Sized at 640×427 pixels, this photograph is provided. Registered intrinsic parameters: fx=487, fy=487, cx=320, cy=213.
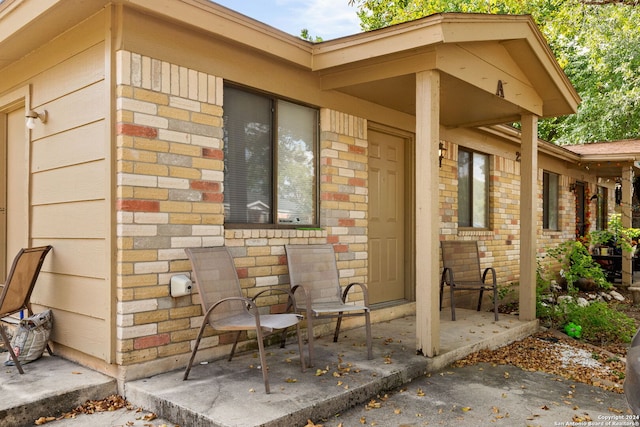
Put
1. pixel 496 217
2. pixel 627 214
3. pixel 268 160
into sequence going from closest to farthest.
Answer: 1. pixel 268 160
2. pixel 496 217
3. pixel 627 214

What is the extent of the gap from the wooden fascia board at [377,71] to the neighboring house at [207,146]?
0.6 inches

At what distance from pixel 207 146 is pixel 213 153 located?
0.07m

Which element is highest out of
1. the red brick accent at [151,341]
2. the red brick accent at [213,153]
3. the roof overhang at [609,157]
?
the roof overhang at [609,157]

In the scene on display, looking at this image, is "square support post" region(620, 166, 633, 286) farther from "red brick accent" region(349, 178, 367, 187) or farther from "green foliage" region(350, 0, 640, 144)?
"red brick accent" region(349, 178, 367, 187)

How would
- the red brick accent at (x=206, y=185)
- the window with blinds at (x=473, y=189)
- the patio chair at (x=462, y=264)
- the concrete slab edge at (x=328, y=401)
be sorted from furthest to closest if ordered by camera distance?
the window with blinds at (x=473, y=189), the patio chair at (x=462, y=264), the red brick accent at (x=206, y=185), the concrete slab edge at (x=328, y=401)

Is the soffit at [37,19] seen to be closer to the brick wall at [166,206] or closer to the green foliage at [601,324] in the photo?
the brick wall at [166,206]

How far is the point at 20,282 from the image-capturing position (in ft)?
11.5

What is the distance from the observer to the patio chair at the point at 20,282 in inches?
131

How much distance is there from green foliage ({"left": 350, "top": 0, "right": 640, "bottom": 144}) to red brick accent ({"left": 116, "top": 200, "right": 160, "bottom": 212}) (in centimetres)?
948

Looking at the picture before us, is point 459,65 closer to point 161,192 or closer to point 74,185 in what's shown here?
point 161,192

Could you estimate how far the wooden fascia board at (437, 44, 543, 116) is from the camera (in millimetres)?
4047

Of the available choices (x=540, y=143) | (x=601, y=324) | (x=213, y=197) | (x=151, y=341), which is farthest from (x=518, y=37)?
(x=540, y=143)

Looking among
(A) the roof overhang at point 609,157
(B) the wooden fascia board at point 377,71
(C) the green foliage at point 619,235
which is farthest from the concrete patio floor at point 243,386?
(A) the roof overhang at point 609,157

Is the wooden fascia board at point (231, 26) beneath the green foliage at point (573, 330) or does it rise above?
above
